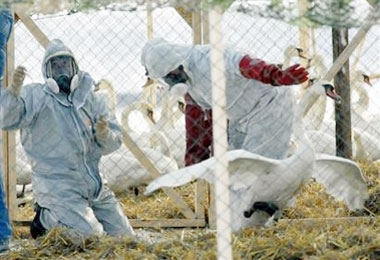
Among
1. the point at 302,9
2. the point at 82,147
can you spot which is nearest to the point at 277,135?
the point at 82,147

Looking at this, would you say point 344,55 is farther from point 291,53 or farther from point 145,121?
point 145,121

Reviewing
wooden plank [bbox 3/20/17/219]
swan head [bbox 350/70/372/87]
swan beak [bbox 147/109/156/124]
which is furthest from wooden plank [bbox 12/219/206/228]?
swan head [bbox 350/70/372/87]

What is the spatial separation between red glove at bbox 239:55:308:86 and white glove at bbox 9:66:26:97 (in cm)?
112

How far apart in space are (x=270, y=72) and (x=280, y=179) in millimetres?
579

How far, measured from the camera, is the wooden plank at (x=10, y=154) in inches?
286

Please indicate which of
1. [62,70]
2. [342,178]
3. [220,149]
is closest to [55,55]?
[62,70]

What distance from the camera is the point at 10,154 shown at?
7.37 m

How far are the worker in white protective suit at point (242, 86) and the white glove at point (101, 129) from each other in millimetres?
495

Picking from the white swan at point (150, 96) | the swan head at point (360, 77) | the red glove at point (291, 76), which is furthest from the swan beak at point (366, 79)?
the red glove at point (291, 76)

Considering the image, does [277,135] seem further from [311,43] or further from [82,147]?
[311,43]

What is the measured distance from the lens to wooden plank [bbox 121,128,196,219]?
7414 mm

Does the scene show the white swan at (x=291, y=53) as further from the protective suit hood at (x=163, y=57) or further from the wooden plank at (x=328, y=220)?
the protective suit hood at (x=163, y=57)

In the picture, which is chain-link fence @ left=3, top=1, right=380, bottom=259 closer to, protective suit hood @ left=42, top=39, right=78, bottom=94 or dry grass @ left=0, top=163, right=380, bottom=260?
dry grass @ left=0, top=163, right=380, bottom=260

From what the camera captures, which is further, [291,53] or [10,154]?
[291,53]
